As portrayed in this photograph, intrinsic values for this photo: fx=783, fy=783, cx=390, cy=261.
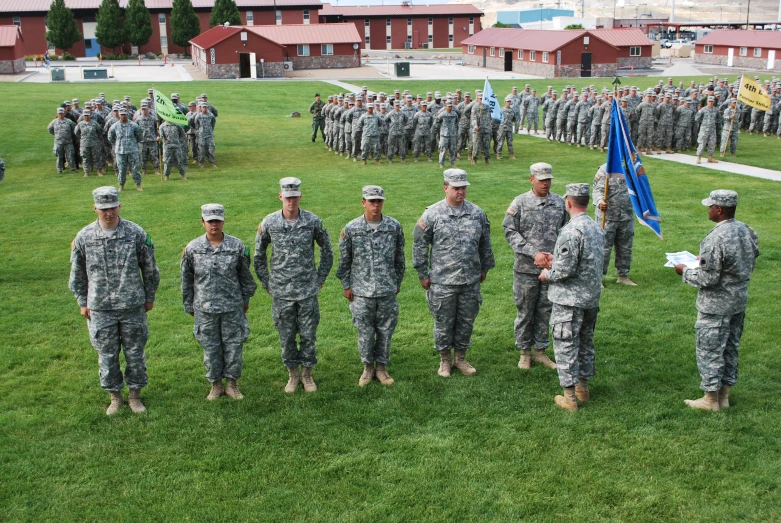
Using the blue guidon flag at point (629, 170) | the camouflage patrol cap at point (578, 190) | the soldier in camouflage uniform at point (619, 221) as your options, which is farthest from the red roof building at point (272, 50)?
the camouflage patrol cap at point (578, 190)

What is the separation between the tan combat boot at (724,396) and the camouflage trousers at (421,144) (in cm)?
1686

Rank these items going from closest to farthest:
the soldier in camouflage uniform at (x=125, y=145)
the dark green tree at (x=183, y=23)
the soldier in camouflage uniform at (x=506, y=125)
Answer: the soldier in camouflage uniform at (x=125, y=145) → the soldier in camouflage uniform at (x=506, y=125) → the dark green tree at (x=183, y=23)

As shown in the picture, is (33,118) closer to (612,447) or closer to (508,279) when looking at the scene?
(508,279)

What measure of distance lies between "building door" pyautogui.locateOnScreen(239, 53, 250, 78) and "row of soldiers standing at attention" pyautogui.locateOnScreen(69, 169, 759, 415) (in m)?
51.7

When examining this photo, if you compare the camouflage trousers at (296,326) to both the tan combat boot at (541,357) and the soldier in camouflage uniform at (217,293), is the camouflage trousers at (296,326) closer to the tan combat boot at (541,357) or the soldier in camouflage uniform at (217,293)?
the soldier in camouflage uniform at (217,293)

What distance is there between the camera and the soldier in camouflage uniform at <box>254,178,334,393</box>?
314 inches

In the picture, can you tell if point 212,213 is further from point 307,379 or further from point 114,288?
point 307,379

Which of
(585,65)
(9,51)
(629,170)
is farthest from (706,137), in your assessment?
(9,51)

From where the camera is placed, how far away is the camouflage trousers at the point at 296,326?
8.07 meters

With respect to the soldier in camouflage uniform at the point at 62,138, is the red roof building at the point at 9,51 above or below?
above

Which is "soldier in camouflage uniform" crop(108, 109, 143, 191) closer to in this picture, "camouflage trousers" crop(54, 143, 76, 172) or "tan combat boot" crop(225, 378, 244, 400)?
"camouflage trousers" crop(54, 143, 76, 172)

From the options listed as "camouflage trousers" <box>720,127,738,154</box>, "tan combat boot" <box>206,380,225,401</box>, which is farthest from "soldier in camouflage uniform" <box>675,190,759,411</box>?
"camouflage trousers" <box>720,127,738,154</box>

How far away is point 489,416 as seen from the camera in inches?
297

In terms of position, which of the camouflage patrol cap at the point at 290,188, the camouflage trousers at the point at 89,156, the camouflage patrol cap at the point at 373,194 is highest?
the camouflage patrol cap at the point at 290,188
